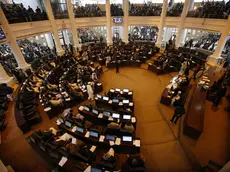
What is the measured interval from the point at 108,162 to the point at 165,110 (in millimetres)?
4676

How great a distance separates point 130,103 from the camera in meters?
7.19

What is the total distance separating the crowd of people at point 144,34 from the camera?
19891 mm

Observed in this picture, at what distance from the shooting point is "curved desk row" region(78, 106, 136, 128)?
6.02 metres

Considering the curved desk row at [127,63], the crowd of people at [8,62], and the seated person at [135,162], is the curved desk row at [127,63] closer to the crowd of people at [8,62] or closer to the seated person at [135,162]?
the crowd of people at [8,62]

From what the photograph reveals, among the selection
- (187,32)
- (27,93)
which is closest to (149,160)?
(27,93)

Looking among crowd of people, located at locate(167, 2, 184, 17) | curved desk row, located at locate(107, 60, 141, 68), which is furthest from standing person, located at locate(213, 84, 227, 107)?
crowd of people, located at locate(167, 2, 184, 17)

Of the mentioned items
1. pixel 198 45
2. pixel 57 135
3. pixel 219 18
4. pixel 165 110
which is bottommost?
pixel 165 110

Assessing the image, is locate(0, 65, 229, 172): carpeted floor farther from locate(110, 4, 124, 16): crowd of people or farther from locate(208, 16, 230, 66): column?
locate(110, 4, 124, 16): crowd of people

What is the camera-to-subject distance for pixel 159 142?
580cm

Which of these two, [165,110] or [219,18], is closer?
[165,110]

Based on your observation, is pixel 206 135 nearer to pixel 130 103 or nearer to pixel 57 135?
pixel 130 103

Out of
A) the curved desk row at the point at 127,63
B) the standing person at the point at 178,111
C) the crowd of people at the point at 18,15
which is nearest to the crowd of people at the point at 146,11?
the curved desk row at the point at 127,63

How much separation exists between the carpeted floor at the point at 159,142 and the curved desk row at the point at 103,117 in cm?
Answer: 94

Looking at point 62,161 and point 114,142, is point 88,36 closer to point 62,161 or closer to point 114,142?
point 114,142
